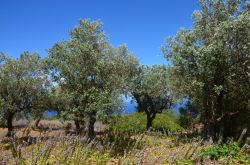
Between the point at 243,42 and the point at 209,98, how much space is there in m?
4.88

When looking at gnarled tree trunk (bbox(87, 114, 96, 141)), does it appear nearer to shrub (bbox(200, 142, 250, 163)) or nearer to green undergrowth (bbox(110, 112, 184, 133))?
shrub (bbox(200, 142, 250, 163))

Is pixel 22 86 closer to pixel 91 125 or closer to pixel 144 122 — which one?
pixel 91 125

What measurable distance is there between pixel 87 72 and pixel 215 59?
321 inches

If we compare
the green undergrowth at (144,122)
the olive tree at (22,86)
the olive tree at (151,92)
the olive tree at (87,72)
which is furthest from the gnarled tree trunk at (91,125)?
the olive tree at (151,92)

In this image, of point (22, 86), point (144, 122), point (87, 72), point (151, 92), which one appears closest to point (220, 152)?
point (87, 72)

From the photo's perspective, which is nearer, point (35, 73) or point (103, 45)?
point (103, 45)

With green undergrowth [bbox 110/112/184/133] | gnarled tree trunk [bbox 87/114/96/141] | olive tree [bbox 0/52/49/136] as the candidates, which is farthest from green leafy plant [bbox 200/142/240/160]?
green undergrowth [bbox 110/112/184/133]

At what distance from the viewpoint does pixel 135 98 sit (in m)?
41.1

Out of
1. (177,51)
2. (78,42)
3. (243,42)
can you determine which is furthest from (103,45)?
(243,42)

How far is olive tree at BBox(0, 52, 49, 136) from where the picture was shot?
2638 cm

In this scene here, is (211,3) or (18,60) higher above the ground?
(211,3)

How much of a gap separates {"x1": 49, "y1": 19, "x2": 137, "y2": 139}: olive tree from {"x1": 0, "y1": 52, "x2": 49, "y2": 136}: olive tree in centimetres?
428

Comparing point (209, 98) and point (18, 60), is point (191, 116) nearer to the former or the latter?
point (209, 98)

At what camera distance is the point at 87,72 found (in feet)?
75.2
